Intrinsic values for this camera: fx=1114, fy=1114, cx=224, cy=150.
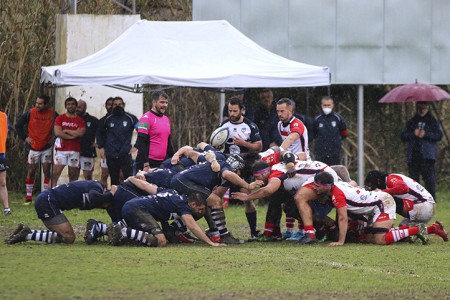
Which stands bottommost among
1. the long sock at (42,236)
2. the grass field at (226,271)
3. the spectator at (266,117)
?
the grass field at (226,271)

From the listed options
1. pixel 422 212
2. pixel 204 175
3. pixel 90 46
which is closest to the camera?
pixel 204 175

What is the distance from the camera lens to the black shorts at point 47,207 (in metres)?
13.5

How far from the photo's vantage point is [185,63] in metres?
18.8

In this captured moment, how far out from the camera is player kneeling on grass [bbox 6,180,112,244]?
13.5 metres

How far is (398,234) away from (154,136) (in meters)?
4.90

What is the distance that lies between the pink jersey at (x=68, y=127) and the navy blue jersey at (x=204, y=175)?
6.88 meters

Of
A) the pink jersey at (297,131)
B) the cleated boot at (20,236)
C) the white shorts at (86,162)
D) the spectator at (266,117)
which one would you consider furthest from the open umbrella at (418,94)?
the cleated boot at (20,236)

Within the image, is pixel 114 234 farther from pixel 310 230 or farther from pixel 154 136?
pixel 154 136

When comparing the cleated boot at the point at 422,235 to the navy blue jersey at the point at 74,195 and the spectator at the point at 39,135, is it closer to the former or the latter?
the navy blue jersey at the point at 74,195

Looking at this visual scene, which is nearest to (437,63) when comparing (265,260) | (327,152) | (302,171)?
(327,152)

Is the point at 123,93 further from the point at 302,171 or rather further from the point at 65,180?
the point at 302,171

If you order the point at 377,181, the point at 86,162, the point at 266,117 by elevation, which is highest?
the point at 266,117

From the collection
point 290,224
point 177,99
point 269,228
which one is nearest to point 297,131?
point 290,224

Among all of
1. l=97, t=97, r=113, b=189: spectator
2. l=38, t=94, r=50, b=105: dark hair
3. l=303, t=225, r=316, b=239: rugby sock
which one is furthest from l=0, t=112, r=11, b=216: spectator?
l=303, t=225, r=316, b=239: rugby sock
